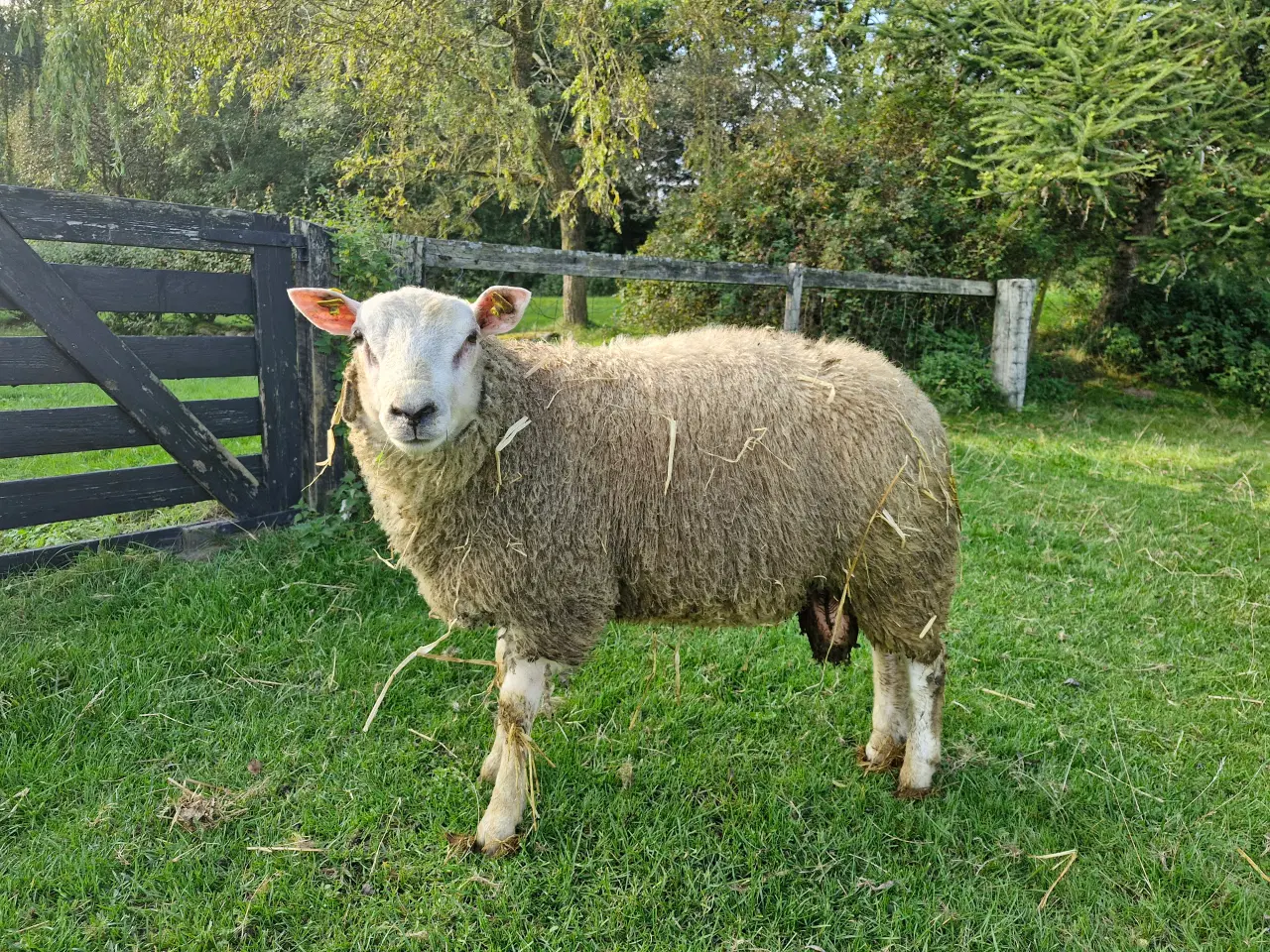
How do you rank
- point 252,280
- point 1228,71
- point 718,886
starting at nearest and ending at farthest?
point 718,886 → point 252,280 → point 1228,71

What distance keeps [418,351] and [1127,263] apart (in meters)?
11.7

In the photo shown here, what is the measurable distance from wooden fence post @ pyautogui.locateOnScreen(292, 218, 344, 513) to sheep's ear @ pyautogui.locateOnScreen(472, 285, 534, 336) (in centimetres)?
204

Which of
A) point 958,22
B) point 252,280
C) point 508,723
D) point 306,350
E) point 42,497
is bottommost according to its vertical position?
point 508,723

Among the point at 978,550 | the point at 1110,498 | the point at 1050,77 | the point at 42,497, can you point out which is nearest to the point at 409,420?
the point at 42,497

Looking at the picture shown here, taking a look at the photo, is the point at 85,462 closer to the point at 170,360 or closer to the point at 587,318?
the point at 170,360

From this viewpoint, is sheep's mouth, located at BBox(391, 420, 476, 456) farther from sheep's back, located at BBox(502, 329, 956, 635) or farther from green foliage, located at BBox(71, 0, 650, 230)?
green foliage, located at BBox(71, 0, 650, 230)

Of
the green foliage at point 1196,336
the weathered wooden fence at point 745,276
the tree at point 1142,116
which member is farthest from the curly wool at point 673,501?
the green foliage at point 1196,336

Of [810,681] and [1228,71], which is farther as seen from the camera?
[1228,71]

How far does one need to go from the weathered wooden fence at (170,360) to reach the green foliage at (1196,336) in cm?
1011

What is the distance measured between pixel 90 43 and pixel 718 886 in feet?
47.5

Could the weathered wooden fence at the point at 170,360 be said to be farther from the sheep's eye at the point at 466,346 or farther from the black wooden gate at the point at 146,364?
the sheep's eye at the point at 466,346

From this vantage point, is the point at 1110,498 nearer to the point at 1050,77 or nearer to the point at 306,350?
the point at 1050,77

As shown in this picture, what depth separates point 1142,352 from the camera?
1103cm

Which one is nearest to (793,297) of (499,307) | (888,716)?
(888,716)
